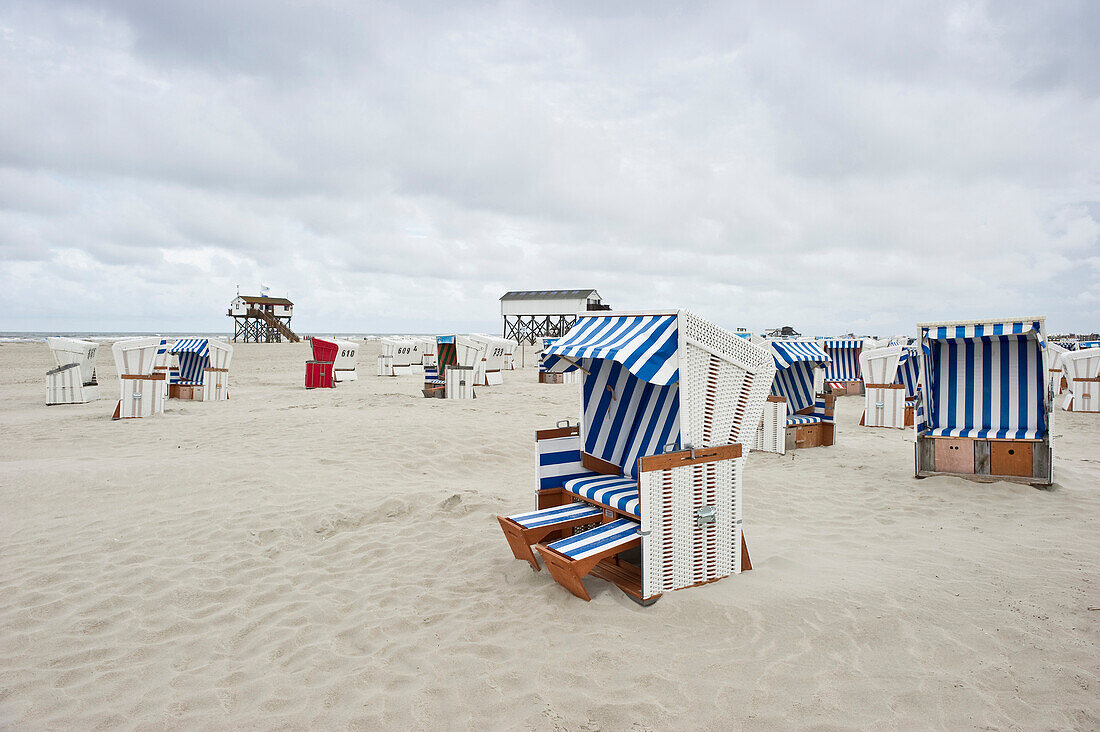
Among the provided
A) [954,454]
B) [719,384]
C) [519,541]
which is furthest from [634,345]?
[954,454]

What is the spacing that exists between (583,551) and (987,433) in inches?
245

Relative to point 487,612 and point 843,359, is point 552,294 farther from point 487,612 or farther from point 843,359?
point 487,612

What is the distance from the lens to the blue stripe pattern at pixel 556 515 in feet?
14.8

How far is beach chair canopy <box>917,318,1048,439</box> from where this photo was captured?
707 cm

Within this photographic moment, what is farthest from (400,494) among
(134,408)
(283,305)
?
(283,305)

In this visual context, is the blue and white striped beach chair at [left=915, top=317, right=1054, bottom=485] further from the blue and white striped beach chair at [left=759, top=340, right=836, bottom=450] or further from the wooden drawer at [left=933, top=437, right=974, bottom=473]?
the blue and white striped beach chair at [left=759, top=340, right=836, bottom=450]

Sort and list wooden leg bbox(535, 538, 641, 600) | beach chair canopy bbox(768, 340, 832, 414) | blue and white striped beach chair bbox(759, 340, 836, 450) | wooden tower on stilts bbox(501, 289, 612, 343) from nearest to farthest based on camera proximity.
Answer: wooden leg bbox(535, 538, 641, 600) → blue and white striped beach chair bbox(759, 340, 836, 450) → beach chair canopy bbox(768, 340, 832, 414) → wooden tower on stilts bbox(501, 289, 612, 343)

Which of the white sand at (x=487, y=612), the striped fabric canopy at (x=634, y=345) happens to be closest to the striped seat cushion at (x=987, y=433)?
the white sand at (x=487, y=612)

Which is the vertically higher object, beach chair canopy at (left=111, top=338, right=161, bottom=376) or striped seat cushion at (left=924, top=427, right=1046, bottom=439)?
beach chair canopy at (left=111, top=338, right=161, bottom=376)

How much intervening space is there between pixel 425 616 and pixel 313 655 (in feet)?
2.40

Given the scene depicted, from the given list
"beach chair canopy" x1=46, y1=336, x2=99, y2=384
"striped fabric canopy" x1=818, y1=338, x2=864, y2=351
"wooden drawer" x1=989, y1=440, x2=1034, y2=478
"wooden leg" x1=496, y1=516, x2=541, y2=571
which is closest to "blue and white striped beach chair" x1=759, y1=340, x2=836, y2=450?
"wooden drawer" x1=989, y1=440, x2=1034, y2=478

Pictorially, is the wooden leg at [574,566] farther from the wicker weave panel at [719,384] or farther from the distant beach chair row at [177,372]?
the distant beach chair row at [177,372]

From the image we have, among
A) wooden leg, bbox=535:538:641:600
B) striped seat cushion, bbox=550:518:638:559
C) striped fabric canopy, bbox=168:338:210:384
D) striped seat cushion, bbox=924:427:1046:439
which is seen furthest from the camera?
striped fabric canopy, bbox=168:338:210:384

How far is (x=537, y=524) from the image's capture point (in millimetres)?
4469
